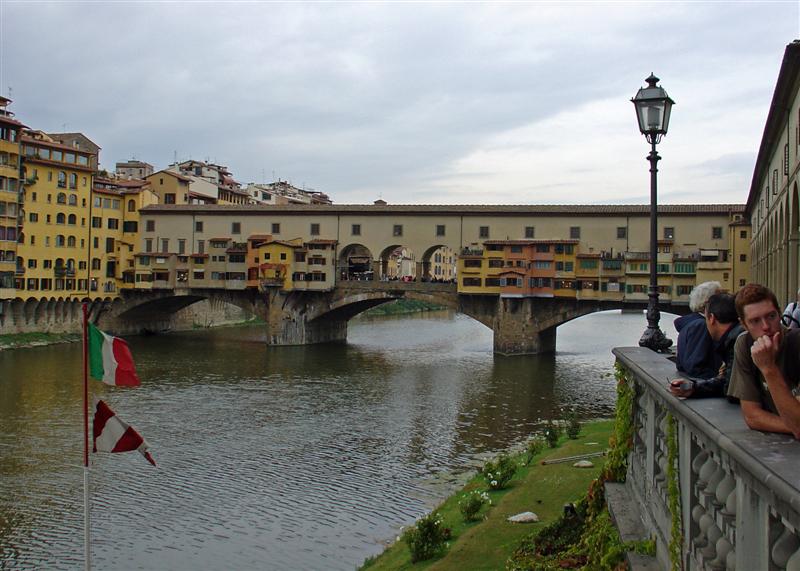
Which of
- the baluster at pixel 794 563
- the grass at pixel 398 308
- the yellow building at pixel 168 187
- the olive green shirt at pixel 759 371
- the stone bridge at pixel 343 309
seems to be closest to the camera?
the baluster at pixel 794 563

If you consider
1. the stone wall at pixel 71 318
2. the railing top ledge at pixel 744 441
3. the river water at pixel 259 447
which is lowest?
the river water at pixel 259 447

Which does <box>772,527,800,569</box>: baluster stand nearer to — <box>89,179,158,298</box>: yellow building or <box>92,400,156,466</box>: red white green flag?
<box>92,400,156,466</box>: red white green flag

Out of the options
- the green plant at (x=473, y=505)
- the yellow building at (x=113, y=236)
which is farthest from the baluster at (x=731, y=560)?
the yellow building at (x=113, y=236)

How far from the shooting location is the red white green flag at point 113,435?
11.1 m

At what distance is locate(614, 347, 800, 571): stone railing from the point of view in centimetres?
341

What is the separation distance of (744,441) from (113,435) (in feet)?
30.9

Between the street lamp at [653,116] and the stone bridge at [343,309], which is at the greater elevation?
the street lamp at [653,116]

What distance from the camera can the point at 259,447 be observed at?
23703 mm

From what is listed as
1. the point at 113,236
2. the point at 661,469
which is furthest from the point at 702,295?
the point at 113,236

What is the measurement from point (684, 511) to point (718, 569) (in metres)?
0.78

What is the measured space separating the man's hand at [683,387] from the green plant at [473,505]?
9.29 metres

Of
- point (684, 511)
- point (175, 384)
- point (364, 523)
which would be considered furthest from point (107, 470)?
point (684, 511)

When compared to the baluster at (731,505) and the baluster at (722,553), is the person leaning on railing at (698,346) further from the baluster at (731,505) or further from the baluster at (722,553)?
the baluster at (731,505)

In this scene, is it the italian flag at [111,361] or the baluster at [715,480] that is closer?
the baluster at [715,480]
